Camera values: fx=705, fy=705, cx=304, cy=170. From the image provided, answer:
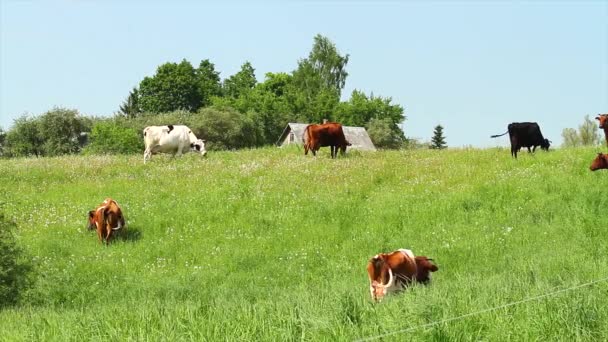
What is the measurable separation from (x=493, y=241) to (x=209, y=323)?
12533 mm

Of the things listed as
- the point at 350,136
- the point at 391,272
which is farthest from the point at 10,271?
the point at 350,136

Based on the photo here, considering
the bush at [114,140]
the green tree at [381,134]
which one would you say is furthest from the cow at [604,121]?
the green tree at [381,134]

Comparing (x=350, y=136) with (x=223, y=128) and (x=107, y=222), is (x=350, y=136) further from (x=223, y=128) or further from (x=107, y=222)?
(x=107, y=222)

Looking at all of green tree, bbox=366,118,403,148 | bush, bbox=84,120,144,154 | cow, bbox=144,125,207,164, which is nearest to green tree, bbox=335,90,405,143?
green tree, bbox=366,118,403,148

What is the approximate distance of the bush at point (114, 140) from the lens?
64.0 m

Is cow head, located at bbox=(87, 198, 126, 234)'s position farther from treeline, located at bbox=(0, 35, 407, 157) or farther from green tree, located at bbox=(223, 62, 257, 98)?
green tree, located at bbox=(223, 62, 257, 98)

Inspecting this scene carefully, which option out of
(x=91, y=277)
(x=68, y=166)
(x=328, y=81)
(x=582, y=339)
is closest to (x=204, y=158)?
(x=68, y=166)

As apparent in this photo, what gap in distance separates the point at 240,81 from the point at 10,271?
10138cm

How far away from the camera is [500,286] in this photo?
9.52m

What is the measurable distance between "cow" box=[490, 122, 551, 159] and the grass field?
78 cm

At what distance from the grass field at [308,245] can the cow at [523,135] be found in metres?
0.78

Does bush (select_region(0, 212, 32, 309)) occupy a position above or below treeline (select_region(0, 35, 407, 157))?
below

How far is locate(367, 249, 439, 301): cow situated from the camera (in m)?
11.4

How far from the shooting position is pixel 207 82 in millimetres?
104500
